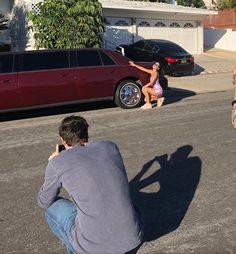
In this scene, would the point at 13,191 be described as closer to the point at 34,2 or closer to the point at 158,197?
the point at 158,197

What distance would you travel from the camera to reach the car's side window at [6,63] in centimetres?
1105

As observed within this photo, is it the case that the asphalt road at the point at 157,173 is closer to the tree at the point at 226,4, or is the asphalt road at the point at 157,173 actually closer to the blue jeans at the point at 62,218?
the blue jeans at the point at 62,218

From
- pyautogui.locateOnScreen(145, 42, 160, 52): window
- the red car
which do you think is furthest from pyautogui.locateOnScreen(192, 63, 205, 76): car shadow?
the red car

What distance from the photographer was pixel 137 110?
12055 millimetres

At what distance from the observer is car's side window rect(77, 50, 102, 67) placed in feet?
39.1

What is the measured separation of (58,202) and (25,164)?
353 cm

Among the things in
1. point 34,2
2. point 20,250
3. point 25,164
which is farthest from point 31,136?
point 34,2

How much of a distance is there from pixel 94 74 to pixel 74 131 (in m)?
8.35

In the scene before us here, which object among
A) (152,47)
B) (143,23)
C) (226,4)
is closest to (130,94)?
(152,47)

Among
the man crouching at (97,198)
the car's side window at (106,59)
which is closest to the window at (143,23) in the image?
the car's side window at (106,59)

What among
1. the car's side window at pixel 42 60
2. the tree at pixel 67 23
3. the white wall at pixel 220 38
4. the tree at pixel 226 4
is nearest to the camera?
the car's side window at pixel 42 60

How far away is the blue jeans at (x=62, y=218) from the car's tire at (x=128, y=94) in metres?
8.49

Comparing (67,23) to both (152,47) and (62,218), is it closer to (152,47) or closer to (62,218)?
(152,47)

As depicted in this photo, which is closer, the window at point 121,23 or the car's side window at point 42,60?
the car's side window at point 42,60
